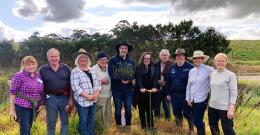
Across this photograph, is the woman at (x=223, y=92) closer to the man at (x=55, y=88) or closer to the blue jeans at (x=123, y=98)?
the blue jeans at (x=123, y=98)

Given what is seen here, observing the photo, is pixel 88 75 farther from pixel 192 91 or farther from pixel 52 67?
pixel 192 91

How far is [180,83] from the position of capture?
24.7 ft

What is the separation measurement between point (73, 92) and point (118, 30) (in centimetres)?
2570

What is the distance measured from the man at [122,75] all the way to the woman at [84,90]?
793 millimetres

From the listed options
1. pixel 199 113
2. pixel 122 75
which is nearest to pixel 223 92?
pixel 199 113

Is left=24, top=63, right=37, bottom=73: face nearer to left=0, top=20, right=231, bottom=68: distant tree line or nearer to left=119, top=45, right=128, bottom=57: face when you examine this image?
left=119, top=45, right=128, bottom=57: face

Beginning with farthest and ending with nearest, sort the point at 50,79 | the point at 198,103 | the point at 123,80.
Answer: the point at 123,80, the point at 198,103, the point at 50,79

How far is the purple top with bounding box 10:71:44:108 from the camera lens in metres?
6.20

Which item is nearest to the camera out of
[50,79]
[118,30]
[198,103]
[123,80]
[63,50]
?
[50,79]

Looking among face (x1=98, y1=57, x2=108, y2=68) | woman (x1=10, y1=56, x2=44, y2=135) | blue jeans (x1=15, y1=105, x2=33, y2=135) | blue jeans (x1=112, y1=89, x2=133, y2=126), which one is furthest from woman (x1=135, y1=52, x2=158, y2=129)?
blue jeans (x1=15, y1=105, x2=33, y2=135)

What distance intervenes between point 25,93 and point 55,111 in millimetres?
601

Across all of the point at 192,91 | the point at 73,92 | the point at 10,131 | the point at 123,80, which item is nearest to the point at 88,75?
the point at 73,92

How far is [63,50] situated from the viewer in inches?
1166

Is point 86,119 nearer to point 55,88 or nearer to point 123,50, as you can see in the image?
point 55,88
